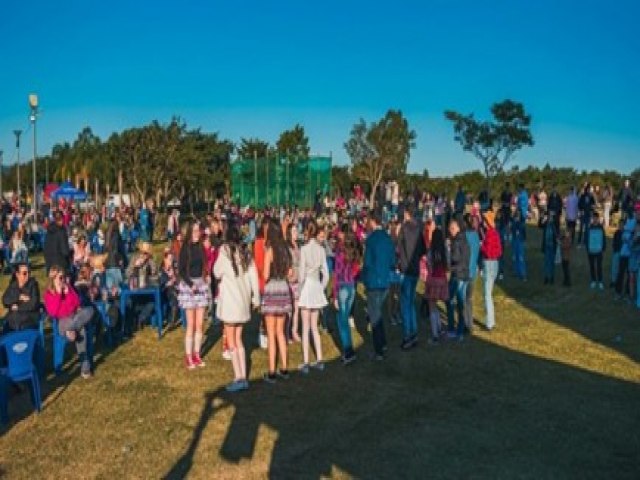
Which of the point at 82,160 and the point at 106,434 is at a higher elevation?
the point at 82,160

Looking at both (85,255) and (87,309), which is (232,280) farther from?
(85,255)

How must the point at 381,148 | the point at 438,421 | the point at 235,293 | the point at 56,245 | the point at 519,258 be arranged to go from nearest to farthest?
the point at 438,421
the point at 235,293
the point at 56,245
the point at 519,258
the point at 381,148

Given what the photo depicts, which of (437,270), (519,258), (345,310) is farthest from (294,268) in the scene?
(519,258)

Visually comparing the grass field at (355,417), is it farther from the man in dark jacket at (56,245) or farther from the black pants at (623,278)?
the man in dark jacket at (56,245)

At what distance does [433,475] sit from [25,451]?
3901 mm

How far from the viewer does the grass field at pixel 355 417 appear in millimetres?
6289

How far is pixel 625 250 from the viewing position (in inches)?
549

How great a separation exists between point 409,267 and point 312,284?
6.77ft

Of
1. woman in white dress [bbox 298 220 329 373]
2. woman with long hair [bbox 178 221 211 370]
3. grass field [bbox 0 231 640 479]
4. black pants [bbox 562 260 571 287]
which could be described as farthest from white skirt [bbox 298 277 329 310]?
black pants [bbox 562 260 571 287]

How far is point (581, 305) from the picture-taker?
14.3 metres

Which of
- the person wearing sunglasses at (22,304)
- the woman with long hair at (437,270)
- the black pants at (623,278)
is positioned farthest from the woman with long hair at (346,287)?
the black pants at (623,278)

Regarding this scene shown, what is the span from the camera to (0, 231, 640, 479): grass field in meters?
6.29

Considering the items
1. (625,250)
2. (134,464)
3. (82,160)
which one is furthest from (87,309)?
(82,160)

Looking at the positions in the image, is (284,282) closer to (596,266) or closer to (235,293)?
(235,293)
